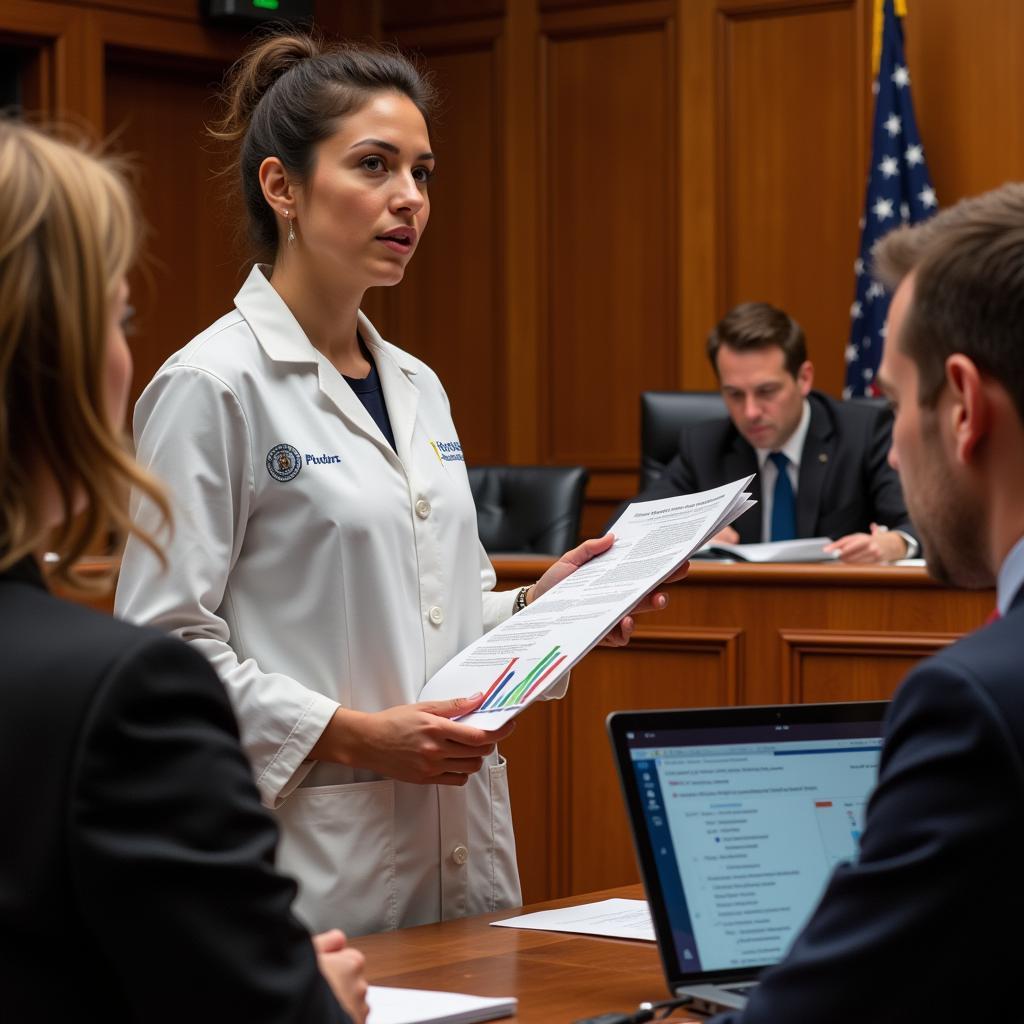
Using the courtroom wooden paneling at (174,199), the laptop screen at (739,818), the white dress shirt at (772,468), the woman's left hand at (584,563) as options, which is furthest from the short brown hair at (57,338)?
the courtroom wooden paneling at (174,199)

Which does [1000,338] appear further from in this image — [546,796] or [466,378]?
[466,378]

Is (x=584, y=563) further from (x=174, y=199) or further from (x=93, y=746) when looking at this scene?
(x=174, y=199)

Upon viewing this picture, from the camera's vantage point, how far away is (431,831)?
209cm

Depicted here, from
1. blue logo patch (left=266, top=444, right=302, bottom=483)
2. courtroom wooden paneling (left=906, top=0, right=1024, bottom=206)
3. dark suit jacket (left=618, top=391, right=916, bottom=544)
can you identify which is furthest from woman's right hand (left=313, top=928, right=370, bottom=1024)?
courtroom wooden paneling (left=906, top=0, right=1024, bottom=206)

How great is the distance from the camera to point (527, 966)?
167cm

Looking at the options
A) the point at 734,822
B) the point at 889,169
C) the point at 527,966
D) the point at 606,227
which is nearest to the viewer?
the point at 734,822

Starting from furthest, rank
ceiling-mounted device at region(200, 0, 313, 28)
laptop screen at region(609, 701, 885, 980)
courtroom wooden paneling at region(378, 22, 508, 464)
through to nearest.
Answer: courtroom wooden paneling at region(378, 22, 508, 464)
ceiling-mounted device at region(200, 0, 313, 28)
laptop screen at region(609, 701, 885, 980)

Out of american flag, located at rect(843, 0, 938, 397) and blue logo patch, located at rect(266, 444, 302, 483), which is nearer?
blue logo patch, located at rect(266, 444, 302, 483)

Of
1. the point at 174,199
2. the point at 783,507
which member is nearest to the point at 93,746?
the point at 783,507

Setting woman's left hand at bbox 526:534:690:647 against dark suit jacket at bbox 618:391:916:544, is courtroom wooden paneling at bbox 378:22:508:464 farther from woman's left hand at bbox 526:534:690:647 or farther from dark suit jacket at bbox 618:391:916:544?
woman's left hand at bbox 526:534:690:647

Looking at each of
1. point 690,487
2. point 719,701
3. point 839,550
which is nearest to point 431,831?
point 719,701

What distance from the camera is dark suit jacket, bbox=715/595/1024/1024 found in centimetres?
101

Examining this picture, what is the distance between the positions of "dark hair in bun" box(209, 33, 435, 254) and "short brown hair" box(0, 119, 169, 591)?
3.87 ft

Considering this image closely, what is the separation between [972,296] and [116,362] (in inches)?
24.1
